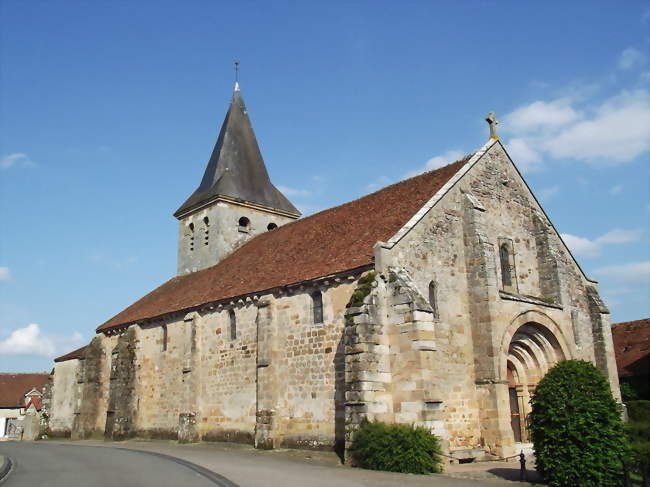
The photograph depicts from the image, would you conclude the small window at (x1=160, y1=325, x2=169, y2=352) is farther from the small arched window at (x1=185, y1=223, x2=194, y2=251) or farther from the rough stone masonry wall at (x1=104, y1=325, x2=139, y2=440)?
the small arched window at (x1=185, y1=223, x2=194, y2=251)

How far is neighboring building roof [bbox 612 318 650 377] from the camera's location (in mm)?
25703

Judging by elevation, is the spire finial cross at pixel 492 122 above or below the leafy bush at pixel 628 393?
above

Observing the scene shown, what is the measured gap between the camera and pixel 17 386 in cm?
5003

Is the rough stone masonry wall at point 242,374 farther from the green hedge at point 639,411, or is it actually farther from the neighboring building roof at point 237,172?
the green hedge at point 639,411

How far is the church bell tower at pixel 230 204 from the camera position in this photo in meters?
28.5

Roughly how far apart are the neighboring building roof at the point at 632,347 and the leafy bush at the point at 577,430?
1624cm

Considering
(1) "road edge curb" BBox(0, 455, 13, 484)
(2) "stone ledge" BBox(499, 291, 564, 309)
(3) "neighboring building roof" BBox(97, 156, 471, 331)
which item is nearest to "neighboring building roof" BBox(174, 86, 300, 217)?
(3) "neighboring building roof" BBox(97, 156, 471, 331)

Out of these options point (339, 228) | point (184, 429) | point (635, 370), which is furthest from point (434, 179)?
point (635, 370)

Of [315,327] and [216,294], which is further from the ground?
[216,294]

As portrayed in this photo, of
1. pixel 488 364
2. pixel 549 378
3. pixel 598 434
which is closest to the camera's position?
pixel 598 434

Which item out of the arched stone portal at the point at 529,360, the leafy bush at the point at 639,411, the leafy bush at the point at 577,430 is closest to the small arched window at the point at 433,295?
the arched stone portal at the point at 529,360

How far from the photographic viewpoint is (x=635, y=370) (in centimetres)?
2559

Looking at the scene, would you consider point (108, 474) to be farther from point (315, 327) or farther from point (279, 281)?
point (279, 281)

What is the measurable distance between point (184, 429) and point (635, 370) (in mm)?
18958
